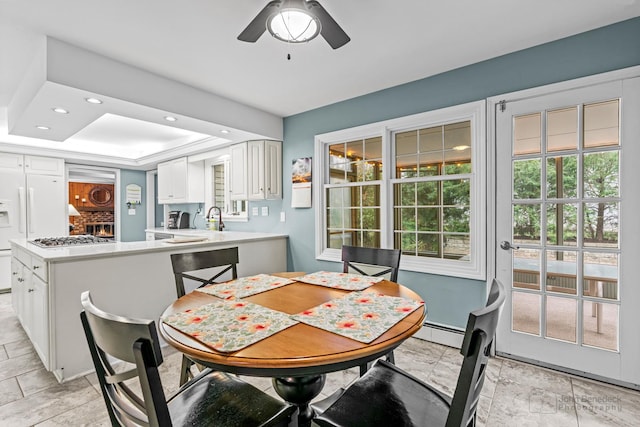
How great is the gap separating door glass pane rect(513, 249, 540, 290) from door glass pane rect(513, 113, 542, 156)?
81cm

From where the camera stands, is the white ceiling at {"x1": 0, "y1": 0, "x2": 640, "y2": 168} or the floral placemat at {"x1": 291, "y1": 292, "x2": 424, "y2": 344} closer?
the floral placemat at {"x1": 291, "y1": 292, "x2": 424, "y2": 344}

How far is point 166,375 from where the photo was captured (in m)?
2.27

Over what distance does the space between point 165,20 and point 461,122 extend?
248 cm

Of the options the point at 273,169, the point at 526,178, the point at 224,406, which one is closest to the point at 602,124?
the point at 526,178

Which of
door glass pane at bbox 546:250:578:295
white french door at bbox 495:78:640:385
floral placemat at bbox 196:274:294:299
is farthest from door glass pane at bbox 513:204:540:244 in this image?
floral placemat at bbox 196:274:294:299

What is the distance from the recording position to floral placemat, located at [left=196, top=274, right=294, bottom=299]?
5.27ft

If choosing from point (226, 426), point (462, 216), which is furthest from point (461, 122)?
point (226, 426)

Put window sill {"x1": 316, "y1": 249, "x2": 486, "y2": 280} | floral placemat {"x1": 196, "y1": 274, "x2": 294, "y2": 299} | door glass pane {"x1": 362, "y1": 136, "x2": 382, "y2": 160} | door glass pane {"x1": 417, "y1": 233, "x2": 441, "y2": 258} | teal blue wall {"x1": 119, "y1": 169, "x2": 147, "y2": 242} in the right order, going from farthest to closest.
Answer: teal blue wall {"x1": 119, "y1": 169, "x2": 147, "y2": 242} < door glass pane {"x1": 362, "y1": 136, "x2": 382, "y2": 160} < door glass pane {"x1": 417, "y1": 233, "x2": 441, "y2": 258} < window sill {"x1": 316, "y1": 249, "x2": 486, "y2": 280} < floral placemat {"x1": 196, "y1": 274, "x2": 294, "y2": 299}

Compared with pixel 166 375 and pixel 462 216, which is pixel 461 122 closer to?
pixel 462 216

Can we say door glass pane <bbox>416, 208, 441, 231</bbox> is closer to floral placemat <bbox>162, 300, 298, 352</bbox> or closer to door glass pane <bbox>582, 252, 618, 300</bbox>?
door glass pane <bbox>582, 252, 618, 300</bbox>

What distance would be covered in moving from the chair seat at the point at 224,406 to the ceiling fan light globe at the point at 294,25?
1709 millimetres

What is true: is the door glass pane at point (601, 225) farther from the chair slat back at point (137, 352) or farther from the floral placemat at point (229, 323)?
the chair slat back at point (137, 352)

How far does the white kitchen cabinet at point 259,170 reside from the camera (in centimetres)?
393

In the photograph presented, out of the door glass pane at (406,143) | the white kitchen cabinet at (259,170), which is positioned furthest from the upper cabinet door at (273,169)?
the door glass pane at (406,143)
